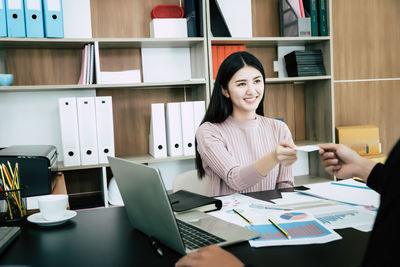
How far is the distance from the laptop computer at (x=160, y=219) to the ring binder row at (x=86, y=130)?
147 cm

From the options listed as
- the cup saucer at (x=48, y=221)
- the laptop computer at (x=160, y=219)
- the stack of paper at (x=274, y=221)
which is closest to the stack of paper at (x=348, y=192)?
the stack of paper at (x=274, y=221)

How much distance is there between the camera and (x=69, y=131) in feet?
7.88

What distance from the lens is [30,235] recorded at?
1.03 metres

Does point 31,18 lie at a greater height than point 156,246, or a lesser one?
greater

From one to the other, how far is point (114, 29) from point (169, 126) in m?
0.87

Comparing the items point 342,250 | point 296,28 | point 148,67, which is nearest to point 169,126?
point 148,67

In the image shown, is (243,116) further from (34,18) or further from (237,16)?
(34,18)

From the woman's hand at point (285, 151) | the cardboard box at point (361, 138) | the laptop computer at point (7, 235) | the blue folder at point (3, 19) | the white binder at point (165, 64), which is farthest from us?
the cardboard box at point (361, 138)

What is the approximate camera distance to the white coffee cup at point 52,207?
1.10 m

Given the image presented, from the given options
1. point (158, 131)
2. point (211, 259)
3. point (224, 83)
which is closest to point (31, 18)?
point (158, 131)

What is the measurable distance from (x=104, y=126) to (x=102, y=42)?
586 mm

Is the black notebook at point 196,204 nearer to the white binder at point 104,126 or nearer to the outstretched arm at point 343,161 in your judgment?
the outstretched arm at point 343,161

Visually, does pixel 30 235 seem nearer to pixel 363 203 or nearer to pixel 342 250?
pixel 342 250

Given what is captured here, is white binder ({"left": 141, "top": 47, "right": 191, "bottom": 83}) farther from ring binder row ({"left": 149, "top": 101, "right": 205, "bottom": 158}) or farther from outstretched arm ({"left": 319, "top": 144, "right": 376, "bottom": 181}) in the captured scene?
outstretched arm ({"left": 319, "top": 144, "right": 376, "bottom": 181})
